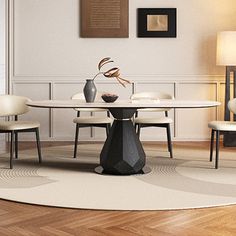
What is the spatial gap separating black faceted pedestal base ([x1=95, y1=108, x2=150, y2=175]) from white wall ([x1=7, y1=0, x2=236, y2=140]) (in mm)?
2219

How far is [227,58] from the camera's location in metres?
6.07

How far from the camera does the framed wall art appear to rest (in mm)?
6547

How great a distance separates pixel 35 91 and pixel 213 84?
2200mm

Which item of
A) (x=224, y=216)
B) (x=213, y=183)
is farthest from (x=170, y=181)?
(x=224, y=216)

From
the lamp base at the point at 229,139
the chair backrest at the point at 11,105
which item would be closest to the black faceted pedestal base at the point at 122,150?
the chair backrest at the point at 11,105

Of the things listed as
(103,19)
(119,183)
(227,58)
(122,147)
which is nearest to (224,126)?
(122,147)

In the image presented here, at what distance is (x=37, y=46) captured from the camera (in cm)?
661

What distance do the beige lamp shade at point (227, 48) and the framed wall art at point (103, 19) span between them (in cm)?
119

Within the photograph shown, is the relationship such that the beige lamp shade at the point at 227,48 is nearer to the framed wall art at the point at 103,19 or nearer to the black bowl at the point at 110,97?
the framed wall art at the point at 103,19

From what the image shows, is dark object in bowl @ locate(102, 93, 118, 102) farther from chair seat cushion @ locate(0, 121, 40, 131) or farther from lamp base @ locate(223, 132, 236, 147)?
lamp base @ locate(223, 132, 236, 147)

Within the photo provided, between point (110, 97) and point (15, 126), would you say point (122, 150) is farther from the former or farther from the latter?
point (15, 126)

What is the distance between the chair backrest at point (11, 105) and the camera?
5020 mm

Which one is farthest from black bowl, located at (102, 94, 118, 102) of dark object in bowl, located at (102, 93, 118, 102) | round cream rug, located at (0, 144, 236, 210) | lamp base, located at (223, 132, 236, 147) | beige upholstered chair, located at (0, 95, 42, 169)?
lamp base, located at (223, 132, 236, 147)

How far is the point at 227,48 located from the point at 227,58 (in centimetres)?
11
